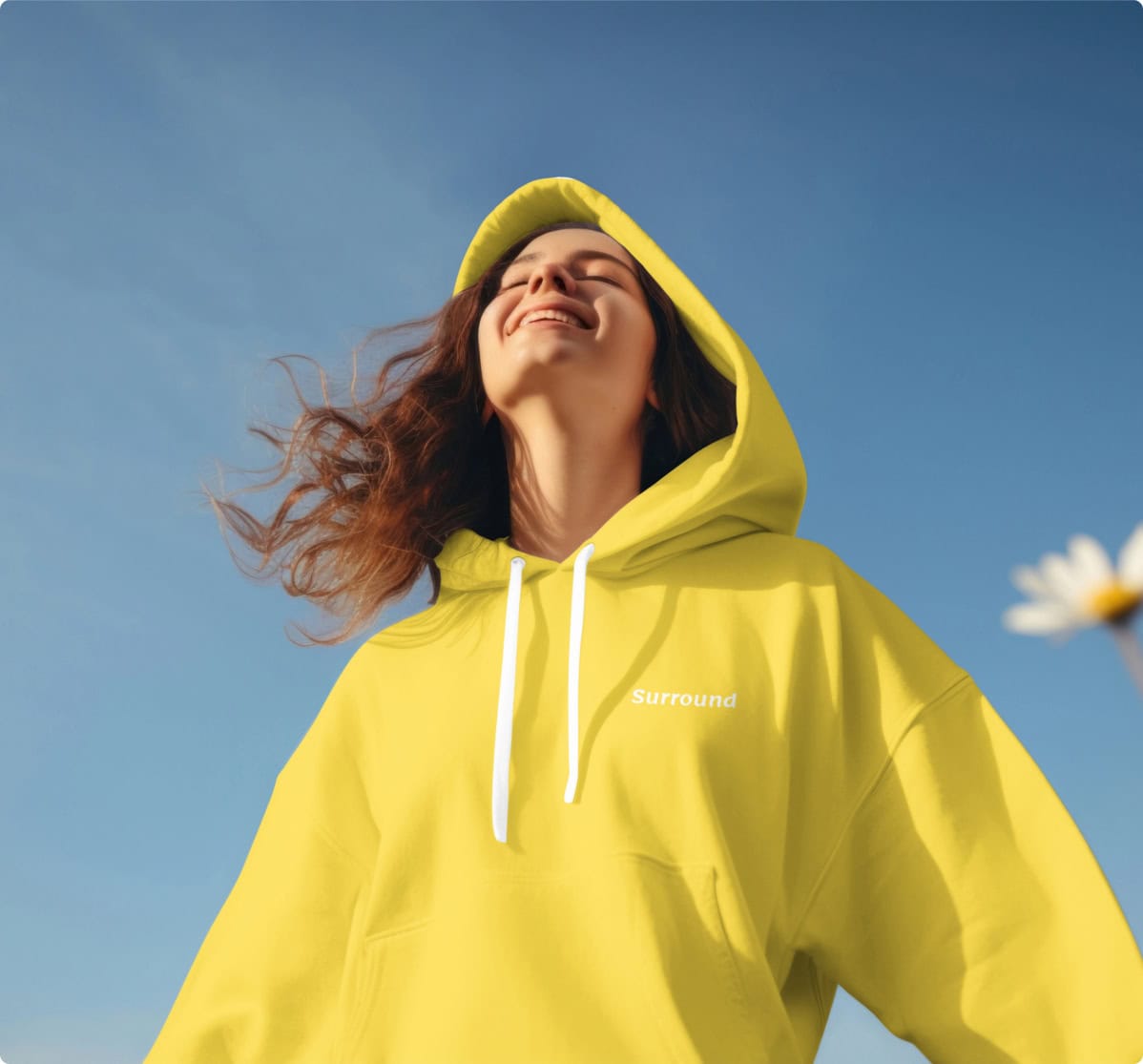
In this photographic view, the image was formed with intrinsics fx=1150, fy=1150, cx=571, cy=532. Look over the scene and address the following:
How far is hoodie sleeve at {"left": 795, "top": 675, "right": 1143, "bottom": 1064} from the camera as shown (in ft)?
6.75

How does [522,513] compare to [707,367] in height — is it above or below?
below

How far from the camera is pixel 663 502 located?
8.65 ft

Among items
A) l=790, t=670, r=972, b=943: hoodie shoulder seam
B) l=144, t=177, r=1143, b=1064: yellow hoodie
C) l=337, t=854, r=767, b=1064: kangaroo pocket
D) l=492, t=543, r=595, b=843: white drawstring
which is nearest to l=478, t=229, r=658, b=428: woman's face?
l=144, t=177, r=1143, b=1064: yellow hoodie

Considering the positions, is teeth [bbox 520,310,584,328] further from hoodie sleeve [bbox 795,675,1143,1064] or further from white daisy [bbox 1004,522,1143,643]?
white daisy [bbox 1004,522,1143,643]

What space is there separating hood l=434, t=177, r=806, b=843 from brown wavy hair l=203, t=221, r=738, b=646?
81 mm

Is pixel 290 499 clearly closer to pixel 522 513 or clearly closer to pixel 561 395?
pixel 522 513

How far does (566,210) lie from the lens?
120 inches

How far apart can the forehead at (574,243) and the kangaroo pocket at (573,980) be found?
1494 millimetres

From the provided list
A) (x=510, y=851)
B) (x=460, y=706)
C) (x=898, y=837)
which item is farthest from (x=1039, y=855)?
(x=460, y=706)

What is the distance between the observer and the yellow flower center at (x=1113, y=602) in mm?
674

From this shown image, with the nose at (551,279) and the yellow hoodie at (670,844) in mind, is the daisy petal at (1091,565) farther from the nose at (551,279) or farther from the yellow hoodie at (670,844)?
the nose at (551,279)

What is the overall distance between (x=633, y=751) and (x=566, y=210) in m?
1.50

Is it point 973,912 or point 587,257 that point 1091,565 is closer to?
point 973,912

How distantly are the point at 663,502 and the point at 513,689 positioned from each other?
0.56m
